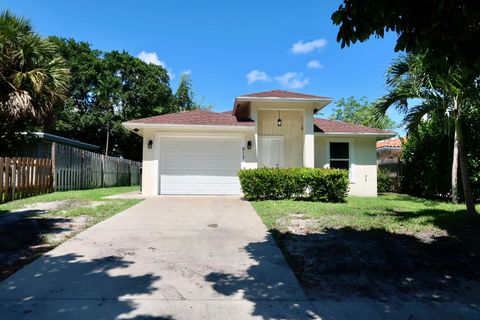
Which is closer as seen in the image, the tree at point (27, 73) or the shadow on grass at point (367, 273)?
the shadow on grass at point (367, 273)

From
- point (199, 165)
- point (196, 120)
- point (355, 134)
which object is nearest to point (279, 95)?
point (196, 120)

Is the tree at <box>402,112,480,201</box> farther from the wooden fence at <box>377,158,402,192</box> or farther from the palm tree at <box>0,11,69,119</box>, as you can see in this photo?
the palm tree at <box>0,11,69,119</box>

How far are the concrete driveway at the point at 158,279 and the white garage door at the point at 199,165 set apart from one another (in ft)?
24.2

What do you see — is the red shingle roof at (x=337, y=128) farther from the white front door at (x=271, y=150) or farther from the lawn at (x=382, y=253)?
the lawn at (x=382, y=253)

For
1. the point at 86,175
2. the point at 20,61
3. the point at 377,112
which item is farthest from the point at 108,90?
the point at 377,112

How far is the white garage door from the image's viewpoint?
46.9 feet

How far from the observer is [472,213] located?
25.8ft

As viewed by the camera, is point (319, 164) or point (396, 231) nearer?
point (396, 231)

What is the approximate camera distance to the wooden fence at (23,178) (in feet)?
36.2

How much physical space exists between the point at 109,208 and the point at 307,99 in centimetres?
817

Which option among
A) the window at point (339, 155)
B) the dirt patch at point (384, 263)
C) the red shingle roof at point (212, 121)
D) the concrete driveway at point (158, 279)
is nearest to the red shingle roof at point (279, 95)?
the red shingle roof at point (212, 121)

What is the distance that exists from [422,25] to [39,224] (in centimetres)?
732

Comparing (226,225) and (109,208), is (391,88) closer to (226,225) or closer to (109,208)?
(226,225)

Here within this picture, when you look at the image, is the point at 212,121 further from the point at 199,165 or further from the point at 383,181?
the point at 383,181
